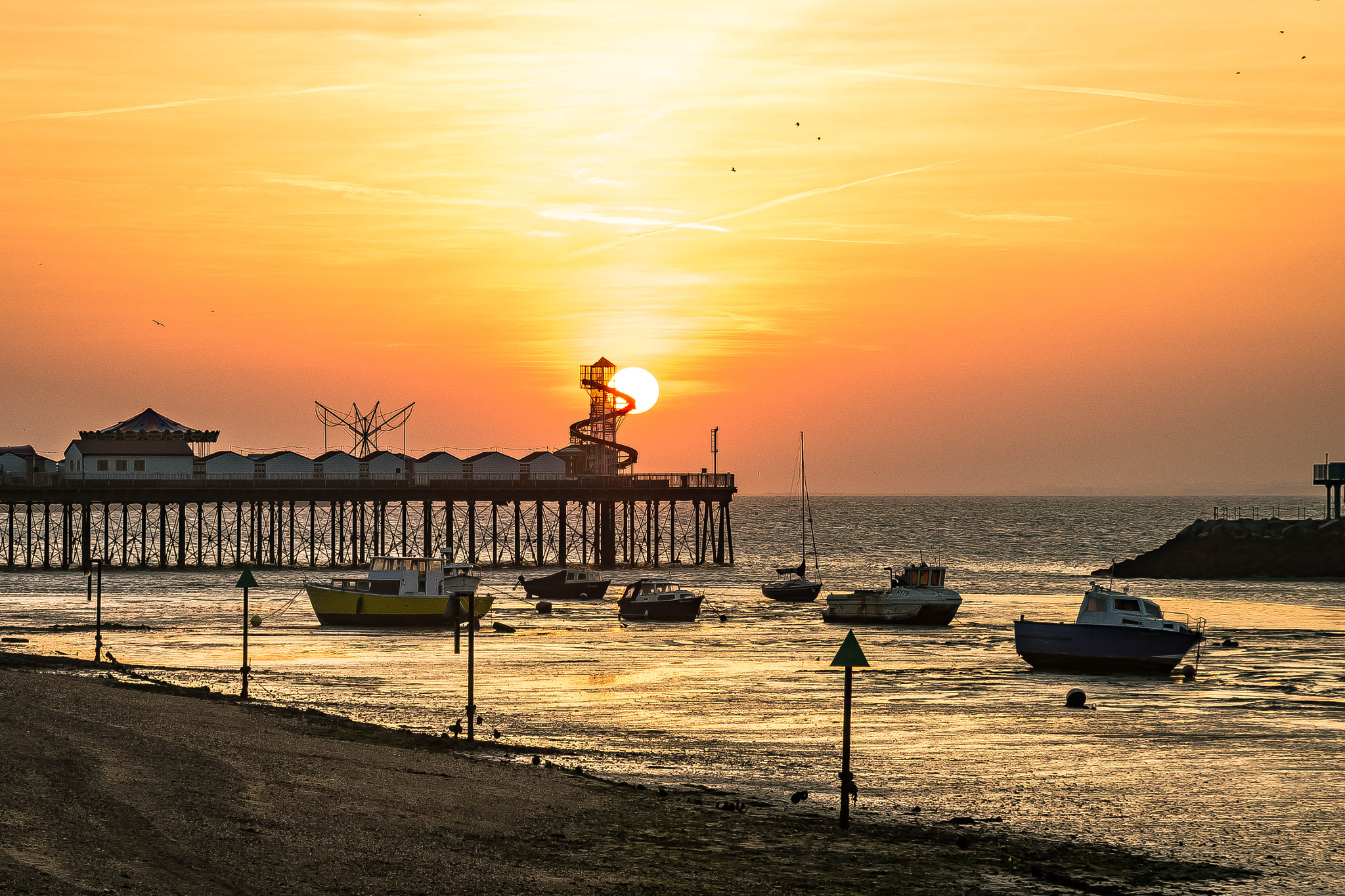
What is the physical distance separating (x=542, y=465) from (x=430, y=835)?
4124 inches

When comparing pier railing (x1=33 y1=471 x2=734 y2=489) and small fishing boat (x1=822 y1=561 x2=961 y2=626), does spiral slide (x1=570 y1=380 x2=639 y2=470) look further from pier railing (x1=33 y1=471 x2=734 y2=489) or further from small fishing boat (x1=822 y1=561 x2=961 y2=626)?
small fishing boat (x1=822 y1=561 x2=961 y2=626)

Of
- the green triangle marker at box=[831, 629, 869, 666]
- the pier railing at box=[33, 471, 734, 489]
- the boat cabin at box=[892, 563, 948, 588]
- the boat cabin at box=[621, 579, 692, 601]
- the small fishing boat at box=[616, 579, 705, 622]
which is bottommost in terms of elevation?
the small fishing boat at box=[616, 579, 705, 622]

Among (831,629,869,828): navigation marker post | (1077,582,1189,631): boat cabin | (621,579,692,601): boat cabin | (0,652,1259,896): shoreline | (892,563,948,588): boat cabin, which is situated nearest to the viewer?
(0,652,1259,896): shoreline

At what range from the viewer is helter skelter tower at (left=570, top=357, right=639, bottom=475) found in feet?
404

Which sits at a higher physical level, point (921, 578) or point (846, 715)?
point (846, 715)

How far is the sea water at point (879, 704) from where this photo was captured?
72.4 ft

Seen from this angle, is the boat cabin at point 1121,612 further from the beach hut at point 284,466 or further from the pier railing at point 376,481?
the beach hut at point 284,466

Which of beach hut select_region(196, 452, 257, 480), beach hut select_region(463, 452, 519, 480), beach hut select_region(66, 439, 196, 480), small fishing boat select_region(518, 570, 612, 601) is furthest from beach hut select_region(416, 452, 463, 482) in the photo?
small fishing boat select_region(518, 570, 612, 601)

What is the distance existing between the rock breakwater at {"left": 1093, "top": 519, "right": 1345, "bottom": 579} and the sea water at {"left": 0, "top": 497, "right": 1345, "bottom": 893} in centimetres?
2882

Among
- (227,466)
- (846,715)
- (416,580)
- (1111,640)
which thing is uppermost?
(227,466)

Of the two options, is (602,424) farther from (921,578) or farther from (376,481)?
(921,578)

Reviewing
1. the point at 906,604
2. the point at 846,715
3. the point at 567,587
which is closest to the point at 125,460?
the point at 567,587

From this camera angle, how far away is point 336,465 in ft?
401

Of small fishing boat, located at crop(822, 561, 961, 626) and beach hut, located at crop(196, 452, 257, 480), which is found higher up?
beach hut, located at crop(196, 452, 257, 480)
